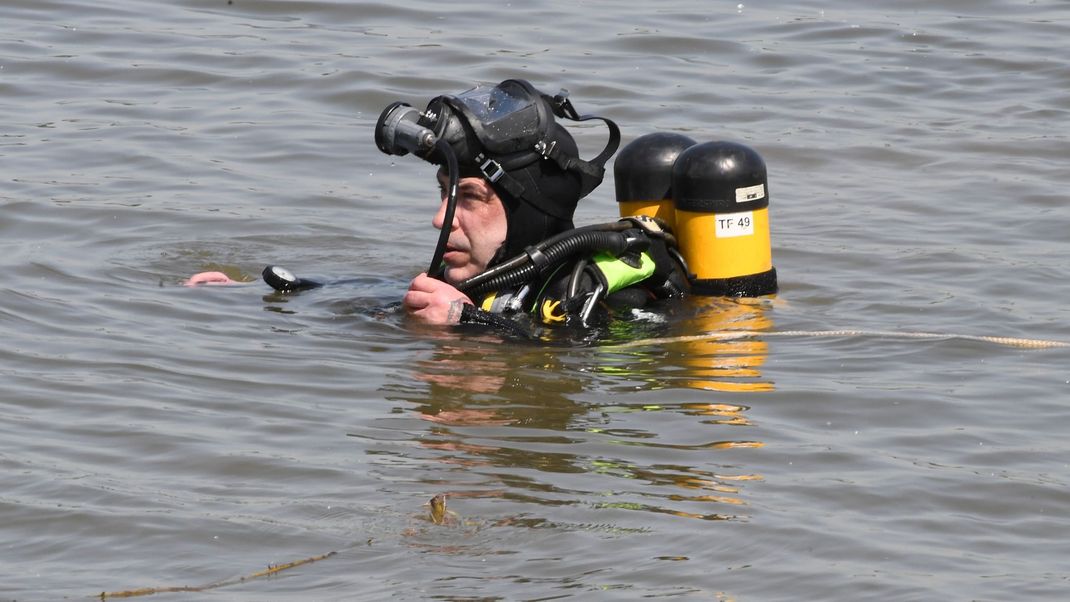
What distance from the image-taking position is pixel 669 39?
12.7 m

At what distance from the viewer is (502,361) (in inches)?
233

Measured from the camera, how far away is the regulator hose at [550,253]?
5.88 m

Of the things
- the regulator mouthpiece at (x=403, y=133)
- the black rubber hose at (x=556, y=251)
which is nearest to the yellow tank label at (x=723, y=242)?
the black rubber hose at (x=556, y=251)

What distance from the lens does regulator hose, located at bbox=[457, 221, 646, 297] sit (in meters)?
5.88

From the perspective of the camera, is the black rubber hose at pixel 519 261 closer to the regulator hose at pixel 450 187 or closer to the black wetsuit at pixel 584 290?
the black wetsuit at pixel 584 290

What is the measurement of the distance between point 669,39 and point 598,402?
301 inches

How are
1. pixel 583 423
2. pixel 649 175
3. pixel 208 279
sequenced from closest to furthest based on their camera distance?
pixel 583 423 < pixel 649 175 < pixel 208 279

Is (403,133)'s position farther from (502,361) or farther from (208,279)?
(208,279)

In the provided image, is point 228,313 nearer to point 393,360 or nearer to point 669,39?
point 393,360

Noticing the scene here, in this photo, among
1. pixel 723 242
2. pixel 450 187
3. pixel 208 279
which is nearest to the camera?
pixel 450 187

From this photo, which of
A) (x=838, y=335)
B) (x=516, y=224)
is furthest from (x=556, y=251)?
(x=838, y=335)

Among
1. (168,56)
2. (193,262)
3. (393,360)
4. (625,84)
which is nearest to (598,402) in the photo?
(393,360)

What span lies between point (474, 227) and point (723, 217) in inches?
35.3

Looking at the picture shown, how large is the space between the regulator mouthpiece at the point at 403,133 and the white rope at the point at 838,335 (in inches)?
40.2
